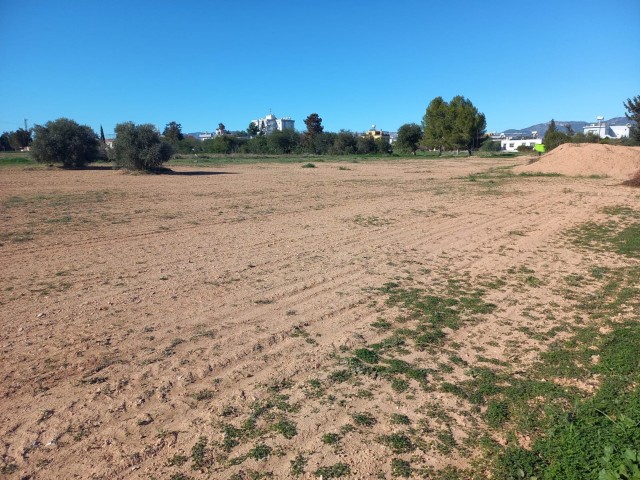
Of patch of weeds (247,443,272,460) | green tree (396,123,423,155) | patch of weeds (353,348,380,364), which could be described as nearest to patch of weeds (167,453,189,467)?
patch of weeds (247,443,272,460)

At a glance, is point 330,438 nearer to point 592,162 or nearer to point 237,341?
point 237,341

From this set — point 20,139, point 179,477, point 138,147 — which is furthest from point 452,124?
point 20,139

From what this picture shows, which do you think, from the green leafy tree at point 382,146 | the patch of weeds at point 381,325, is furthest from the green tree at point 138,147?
the green leafy tree at point 382,146

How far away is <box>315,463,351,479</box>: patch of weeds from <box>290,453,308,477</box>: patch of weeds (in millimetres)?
107

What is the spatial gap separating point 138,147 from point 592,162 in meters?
31.0

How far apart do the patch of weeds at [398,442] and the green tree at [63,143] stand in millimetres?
41689

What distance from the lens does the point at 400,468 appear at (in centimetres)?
322

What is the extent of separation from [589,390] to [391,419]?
1.83m

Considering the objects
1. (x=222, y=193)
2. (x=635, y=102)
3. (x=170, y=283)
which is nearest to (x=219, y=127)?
(x=635, y=102)

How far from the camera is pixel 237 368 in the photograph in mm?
4578

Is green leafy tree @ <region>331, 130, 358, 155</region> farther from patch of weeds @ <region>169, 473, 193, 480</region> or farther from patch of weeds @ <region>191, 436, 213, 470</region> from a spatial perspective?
patch of weeds @ <region>169, 473, 193, 480</region>

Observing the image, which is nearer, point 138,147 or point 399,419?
point 399,419

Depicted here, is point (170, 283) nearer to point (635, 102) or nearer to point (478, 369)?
point (478, 369)

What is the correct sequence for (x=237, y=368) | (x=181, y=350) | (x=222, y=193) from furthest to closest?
1. (x=222, y=193)
2. (x=181, y=350)
3. (x=237, y=368)
